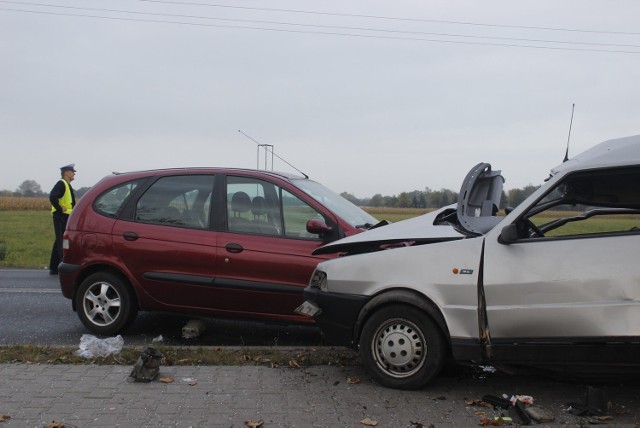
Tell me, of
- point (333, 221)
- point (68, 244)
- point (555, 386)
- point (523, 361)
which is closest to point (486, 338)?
Answer: point (523, 361)

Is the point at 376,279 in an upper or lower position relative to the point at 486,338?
upper

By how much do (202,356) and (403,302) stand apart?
1.89 metres

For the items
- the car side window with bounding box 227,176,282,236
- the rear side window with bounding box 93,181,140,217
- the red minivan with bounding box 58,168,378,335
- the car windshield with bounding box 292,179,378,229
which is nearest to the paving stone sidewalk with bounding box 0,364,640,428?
the red minivan with bounding box 58,168,378,335

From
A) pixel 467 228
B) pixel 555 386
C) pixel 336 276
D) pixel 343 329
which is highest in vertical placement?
pixel 467 228

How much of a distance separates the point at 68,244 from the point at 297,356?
281 centimetres

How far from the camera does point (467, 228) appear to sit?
4941 mm

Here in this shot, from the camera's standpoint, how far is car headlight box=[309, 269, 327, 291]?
17.1 ft

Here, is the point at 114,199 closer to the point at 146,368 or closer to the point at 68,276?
the point at 68,276

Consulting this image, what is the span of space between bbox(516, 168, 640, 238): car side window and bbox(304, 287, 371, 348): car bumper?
1.36 metres

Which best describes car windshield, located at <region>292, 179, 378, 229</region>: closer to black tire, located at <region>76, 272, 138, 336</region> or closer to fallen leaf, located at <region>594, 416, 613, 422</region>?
black tire, located at <region>76, 272, 138, 336</region>

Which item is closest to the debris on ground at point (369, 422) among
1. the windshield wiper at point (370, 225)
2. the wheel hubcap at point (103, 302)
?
the windshield wiper at point (370, 225)

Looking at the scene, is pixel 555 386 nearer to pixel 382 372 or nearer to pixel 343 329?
pixel 382 372

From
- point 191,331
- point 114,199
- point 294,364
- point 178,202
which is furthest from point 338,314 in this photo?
point 114,199

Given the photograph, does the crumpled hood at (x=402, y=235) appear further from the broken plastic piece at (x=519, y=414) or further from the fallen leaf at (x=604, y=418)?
the fallen leaf at (x=604, y=418)
